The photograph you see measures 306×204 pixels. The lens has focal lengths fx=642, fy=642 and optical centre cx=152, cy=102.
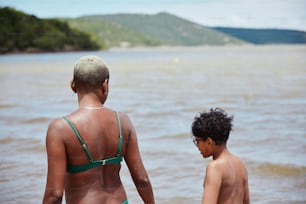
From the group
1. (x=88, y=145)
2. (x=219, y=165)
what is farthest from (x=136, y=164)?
(x=219, y=165)

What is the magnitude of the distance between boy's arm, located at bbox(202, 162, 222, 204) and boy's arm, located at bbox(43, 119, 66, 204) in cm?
74

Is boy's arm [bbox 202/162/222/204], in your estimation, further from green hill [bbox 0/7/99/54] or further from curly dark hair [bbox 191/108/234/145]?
green hill [bbox 0/7/99/54]

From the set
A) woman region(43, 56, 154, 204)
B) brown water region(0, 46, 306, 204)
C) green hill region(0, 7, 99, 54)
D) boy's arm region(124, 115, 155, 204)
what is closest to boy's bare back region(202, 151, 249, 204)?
boy's arm region(124, 115, 155, 204)

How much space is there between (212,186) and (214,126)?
0.33 meters

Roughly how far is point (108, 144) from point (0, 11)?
342 feet

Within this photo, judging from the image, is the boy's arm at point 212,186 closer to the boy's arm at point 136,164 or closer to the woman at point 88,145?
the boy's arm at point 136,164

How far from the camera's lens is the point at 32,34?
10219 centimetres

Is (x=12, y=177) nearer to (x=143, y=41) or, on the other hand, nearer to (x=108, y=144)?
(x=108, y=144)

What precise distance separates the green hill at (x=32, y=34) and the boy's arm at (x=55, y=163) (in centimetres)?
9303

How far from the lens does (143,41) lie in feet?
632

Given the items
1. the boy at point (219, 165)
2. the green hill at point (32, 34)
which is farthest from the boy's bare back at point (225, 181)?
the green hill at point (32, 34)

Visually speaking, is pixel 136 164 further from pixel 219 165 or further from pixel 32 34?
pixel 32 34

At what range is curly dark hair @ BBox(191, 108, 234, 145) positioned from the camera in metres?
3.45

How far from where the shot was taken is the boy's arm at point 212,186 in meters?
3.30
